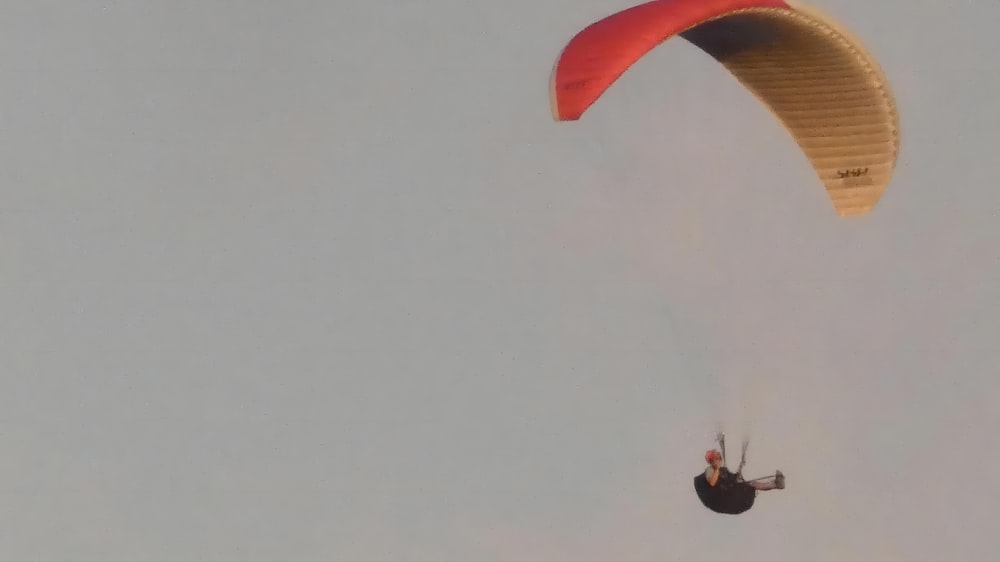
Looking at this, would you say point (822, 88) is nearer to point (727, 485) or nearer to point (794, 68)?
point (794, 68)

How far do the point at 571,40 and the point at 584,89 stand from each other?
2040 millimetres

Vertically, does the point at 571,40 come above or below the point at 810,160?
above

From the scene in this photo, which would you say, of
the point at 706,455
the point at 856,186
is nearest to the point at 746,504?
the point at 706,455

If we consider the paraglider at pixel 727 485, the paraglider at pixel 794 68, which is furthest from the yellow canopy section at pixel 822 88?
the paraglider at pixel 727 485

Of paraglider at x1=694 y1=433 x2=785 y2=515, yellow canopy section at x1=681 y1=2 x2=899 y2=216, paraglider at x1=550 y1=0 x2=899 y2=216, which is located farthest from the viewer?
paraglider at x1=694 y1=433 x2=785 y2=515

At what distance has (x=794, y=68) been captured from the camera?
1112 inches

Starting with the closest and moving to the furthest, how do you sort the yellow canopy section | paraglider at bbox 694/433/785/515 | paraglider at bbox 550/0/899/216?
paraglider at bbox 550/0/899/216 < the yellow canopy section < paraglider at bbox 694/433/785/515

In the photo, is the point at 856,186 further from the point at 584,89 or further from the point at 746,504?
the point at 584,89

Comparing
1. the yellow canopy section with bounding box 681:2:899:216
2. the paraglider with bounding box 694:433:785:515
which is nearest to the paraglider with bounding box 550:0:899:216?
the yellow canopy section with bounding box 681:2:899:216

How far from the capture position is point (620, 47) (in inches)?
935

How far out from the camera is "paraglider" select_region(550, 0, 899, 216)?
23969 millimetres

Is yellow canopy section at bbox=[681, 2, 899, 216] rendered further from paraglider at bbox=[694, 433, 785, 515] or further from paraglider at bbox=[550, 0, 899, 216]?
paraglider at bbox=[694, 433, 785, 515]

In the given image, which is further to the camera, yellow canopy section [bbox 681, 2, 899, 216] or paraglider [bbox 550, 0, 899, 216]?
yellow canopy section [bbox 681, 2, 899, 216]

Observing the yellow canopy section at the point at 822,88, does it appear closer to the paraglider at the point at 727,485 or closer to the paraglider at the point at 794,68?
the paraglider at the point at 794,68
